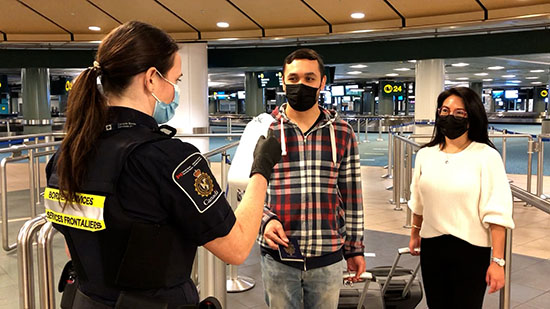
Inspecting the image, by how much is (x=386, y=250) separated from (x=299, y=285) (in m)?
3.45

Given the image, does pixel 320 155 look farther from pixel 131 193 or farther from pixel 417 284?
pixel 417 284

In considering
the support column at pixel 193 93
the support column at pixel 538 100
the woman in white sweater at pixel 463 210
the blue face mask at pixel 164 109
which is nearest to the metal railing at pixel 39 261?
the blue face mask at pixel 164 109

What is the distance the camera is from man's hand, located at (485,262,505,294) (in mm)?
2221

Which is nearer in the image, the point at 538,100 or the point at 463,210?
the point at 463,210

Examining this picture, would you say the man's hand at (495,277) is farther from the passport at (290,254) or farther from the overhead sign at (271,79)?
the overhead sign at (271,79)

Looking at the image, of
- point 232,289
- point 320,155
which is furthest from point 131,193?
point 232,289

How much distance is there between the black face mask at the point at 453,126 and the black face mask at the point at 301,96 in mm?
750

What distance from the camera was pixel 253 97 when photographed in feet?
66.5

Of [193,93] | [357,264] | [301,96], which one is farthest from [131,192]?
[193,93]

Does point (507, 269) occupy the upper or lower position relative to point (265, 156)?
lower

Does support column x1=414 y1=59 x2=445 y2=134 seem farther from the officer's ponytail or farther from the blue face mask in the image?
the officer's ponytail

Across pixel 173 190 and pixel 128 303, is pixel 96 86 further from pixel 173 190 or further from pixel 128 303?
pixel 128 303

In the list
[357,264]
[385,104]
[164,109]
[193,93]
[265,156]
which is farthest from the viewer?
[385,104]

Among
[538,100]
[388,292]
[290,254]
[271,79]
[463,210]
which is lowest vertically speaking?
[388,292]
